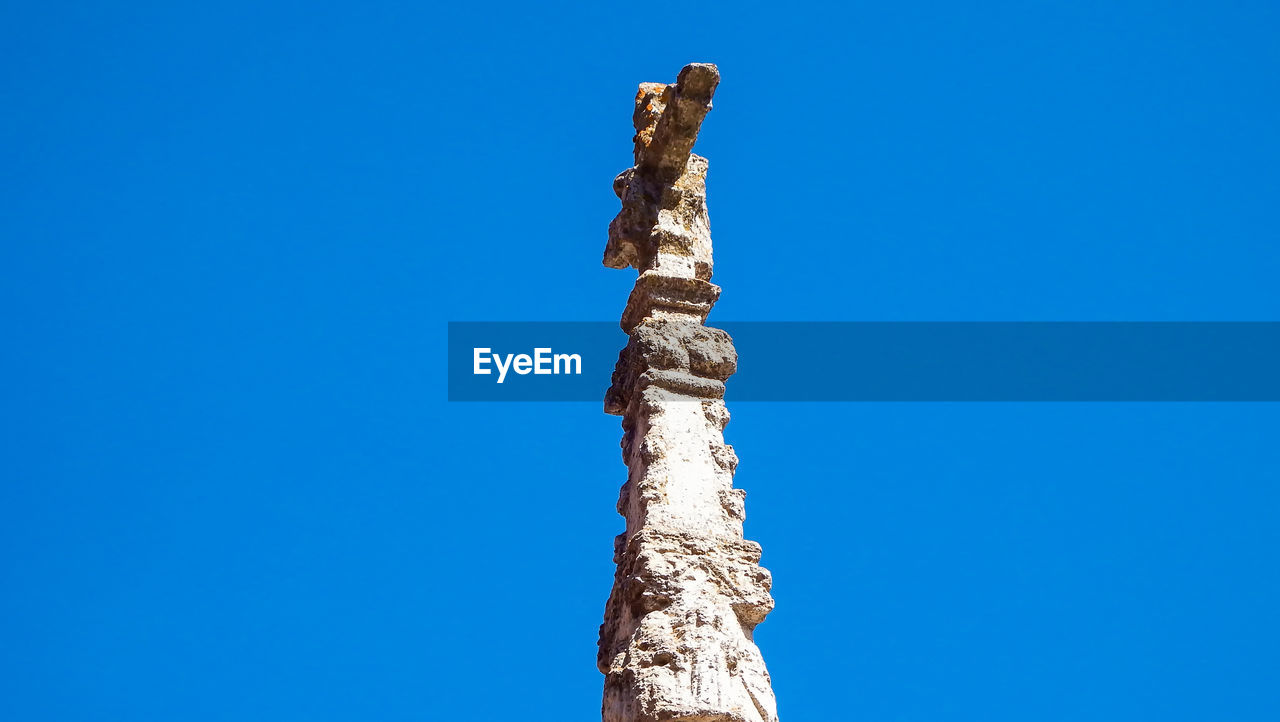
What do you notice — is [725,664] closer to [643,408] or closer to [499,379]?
[643,408]

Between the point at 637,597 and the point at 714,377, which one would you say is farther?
the point at 714,377

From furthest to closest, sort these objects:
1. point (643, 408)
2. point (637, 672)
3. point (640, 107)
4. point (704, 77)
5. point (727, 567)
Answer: point (640, 107), point (704, 77), point (643, 408), point (727, 567), point (637, 672)

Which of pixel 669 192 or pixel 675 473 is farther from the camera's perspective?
pixel 669 192

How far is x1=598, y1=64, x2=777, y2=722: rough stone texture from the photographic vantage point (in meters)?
8.05

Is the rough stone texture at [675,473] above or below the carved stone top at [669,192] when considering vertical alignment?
below

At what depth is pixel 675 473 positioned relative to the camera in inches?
354

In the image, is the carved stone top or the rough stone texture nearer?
the rough stone texture

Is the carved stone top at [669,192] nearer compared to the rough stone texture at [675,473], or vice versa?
the rough stone texture at [675,473]

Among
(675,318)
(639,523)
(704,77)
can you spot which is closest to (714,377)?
(675,318)

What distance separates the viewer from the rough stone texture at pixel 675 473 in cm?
805

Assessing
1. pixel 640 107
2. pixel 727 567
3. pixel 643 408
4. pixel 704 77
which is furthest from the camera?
pixel 640 107

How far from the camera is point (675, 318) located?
32.2 ft

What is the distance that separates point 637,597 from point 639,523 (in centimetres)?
54

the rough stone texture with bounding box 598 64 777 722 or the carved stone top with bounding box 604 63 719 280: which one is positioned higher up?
the carved stone top with bounding box 604 63 719 280
